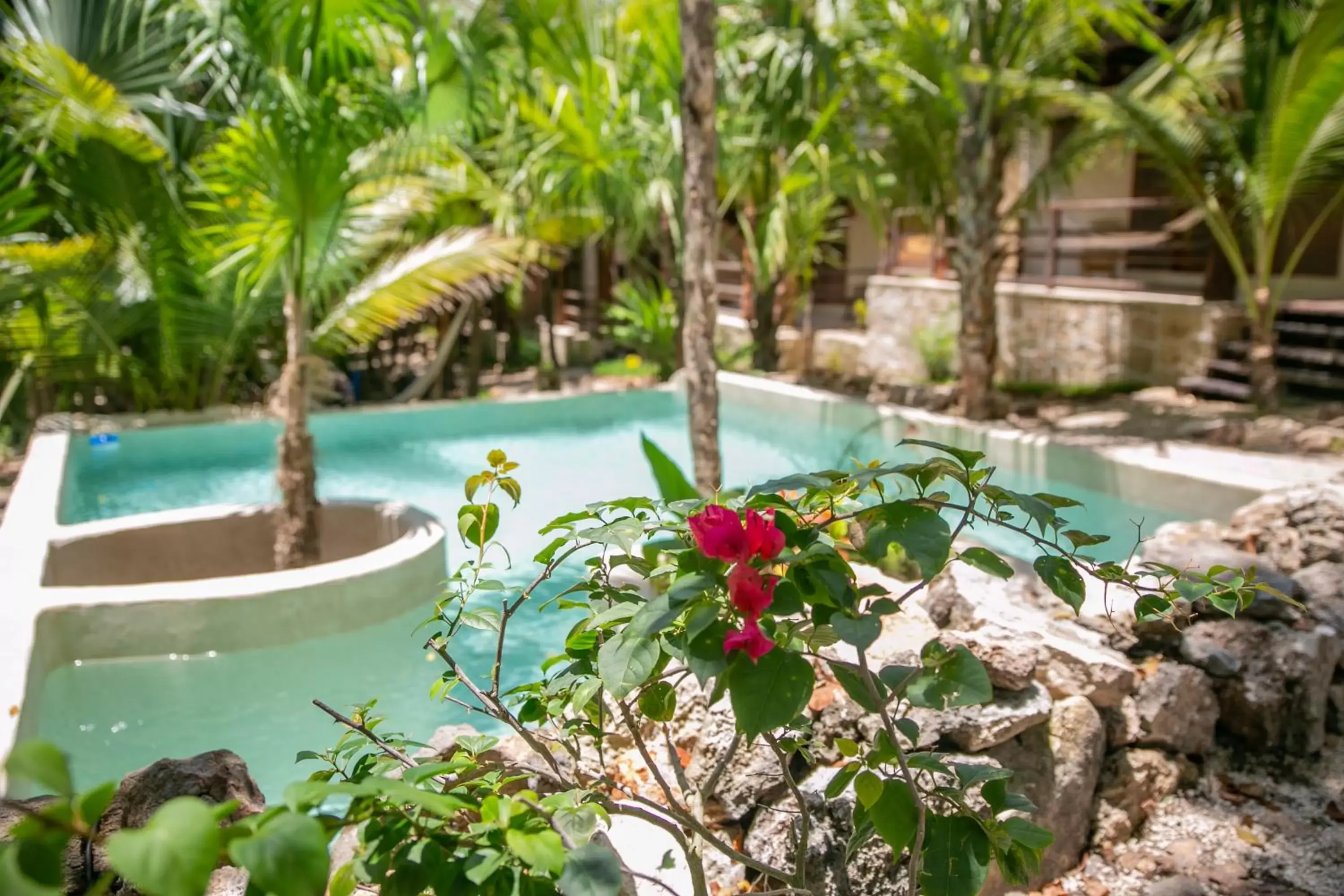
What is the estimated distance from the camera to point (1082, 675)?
2973 millimetres

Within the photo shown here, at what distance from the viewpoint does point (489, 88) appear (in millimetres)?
5617

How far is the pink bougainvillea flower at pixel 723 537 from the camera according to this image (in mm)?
1287

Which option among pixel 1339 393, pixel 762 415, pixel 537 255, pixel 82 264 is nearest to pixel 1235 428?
pixel 1339 393

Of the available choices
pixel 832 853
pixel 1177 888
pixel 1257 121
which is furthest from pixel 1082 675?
pixel 1257 121

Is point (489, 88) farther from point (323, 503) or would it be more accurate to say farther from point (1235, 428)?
point (1235, 428)

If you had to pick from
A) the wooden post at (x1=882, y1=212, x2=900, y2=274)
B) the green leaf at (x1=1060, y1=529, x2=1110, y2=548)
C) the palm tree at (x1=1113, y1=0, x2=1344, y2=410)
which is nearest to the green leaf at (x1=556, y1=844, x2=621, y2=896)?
the green leaf at (x1=1060, y1=529, x2=1110, y2=548)


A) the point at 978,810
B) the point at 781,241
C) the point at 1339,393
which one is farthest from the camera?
the point at 781,241

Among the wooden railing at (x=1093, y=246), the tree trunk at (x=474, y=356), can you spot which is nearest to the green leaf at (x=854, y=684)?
the wooden railing at (x=1093, y=246)

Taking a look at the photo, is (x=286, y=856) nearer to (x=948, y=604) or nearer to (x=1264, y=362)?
(x=948, y=604)

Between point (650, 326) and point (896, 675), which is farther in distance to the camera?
point (650, 326)

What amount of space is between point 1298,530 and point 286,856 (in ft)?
15.4

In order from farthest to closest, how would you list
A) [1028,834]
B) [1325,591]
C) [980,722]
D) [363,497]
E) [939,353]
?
[939,353]
[363,497]
[1325,591]
[980,722]
[1028,834]

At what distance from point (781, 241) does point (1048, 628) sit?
8131mm

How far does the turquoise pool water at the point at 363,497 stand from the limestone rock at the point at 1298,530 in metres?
1.56
